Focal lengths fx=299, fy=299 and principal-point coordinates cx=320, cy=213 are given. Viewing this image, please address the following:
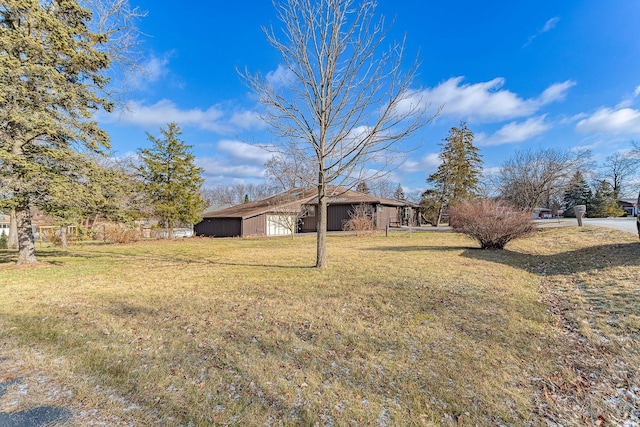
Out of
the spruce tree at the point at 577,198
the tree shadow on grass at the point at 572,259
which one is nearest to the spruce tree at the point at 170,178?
the tree shadow on grass at the point at 572,259

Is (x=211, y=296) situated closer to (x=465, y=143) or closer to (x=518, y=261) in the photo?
(x=518, y=261)

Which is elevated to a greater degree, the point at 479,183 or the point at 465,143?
the point at 465,143

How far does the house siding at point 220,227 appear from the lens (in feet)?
81.7

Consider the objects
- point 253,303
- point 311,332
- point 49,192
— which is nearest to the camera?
point 311,332

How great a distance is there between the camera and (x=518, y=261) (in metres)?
9.28

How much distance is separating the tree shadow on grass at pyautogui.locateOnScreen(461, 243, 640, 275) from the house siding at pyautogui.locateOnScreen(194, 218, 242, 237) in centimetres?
1858

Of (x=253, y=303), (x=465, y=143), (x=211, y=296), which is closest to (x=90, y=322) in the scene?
(x=211, y=296)

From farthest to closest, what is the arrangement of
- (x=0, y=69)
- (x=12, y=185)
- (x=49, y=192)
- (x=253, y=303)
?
(x=49, y=192) < (x=12, y=185) < (x=0, y=69) < (x=253, y=303)

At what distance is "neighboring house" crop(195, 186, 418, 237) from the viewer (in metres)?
24.2

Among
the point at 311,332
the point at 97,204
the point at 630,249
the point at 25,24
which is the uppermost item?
the point at 25,24

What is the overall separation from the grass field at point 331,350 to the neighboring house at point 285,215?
16.0m

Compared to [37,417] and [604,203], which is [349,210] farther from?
[604,203]

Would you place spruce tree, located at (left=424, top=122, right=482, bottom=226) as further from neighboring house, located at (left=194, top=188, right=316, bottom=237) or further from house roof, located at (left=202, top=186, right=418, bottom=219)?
neighboring house, located at (left=194, top=188, right=316, bottom=237)

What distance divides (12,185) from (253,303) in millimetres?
7277
